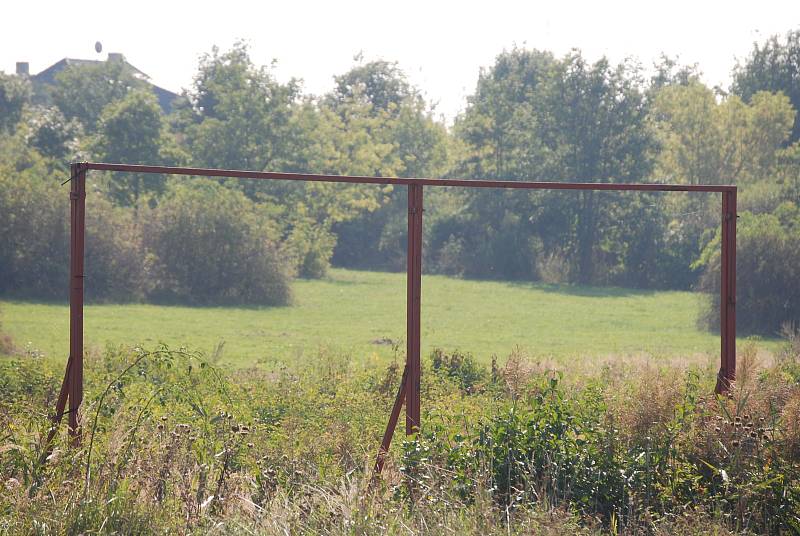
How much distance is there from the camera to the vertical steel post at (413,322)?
5930 mm

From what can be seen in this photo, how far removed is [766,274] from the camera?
760 inches

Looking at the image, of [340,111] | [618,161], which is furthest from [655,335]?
[340,111]

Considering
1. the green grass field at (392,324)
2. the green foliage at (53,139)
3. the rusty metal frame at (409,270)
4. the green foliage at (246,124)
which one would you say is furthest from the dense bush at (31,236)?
the rusty metal frame at (409,270)

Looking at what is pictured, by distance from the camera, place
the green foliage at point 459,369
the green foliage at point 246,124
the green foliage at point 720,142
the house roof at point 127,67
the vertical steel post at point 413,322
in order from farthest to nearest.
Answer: the house roof at point 127,67 → the green foliage at point 720,142 → the green foliage at point 246,124 → the green foliage at point 459,369 → the vertical steel post at point 413,322

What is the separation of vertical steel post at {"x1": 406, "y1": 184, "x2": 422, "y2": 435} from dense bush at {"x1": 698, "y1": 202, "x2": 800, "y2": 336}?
1467 cm

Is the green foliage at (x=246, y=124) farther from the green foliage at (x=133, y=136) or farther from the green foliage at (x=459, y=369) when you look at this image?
the green foliage at (x=459, y=369)

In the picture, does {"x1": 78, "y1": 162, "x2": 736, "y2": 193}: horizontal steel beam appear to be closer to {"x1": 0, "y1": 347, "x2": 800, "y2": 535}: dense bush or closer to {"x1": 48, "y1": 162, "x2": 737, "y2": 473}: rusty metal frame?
{"x1": 48, "y1": 162, "x2": 737, "y2": 473}: rusty metal frame

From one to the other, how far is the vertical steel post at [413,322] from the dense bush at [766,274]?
14.7 meters

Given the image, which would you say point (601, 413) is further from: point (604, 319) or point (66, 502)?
point (604, 319)

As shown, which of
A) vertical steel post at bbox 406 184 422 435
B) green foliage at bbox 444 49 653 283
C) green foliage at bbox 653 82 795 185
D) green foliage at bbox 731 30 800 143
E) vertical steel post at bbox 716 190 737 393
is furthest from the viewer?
green foliage at bbox 731 30 800 143

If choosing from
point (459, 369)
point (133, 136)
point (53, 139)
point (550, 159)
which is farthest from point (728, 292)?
point (53, 139)

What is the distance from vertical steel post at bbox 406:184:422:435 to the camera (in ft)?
19.5

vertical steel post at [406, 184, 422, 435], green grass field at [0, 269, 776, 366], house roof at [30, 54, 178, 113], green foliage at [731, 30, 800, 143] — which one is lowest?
green grass field at [0, 269, 776, 366]

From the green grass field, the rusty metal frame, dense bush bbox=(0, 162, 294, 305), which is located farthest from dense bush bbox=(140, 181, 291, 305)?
the rusty metal frame
